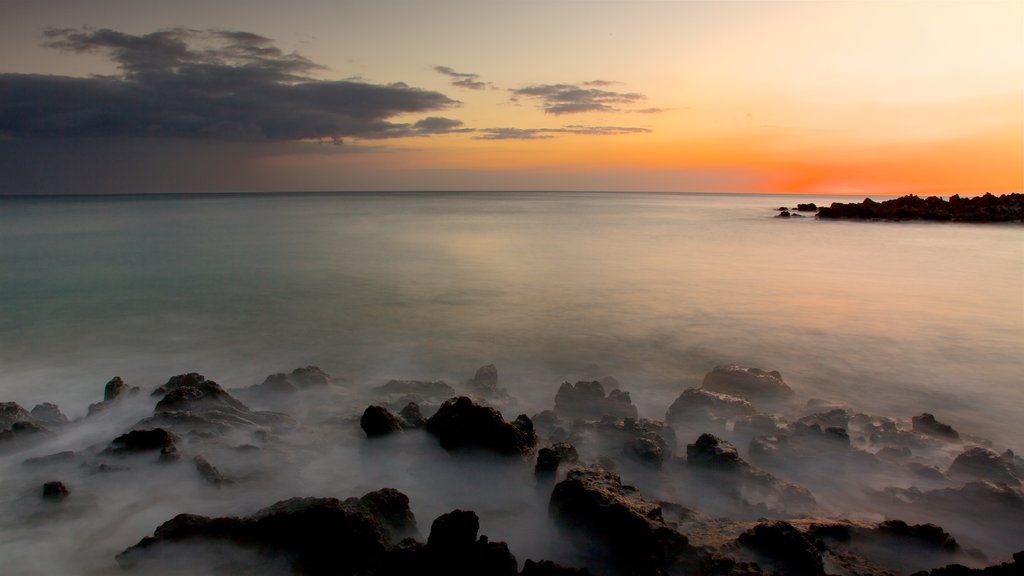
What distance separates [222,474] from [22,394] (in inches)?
169

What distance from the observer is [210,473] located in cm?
455

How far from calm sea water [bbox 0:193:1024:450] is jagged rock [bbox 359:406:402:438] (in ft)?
6.37

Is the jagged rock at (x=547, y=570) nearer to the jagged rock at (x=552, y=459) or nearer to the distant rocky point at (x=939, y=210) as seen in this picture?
the jagged rock at (x=552, y=459)

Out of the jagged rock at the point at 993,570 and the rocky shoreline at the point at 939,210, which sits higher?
the rocky shoreline at the point at 939,210

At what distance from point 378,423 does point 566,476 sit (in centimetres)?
183

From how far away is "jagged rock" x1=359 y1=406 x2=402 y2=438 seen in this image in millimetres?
5250

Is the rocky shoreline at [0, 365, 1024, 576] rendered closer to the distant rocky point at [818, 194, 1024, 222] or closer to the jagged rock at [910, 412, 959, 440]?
the jagged rock at [910, 412, 959, 440]

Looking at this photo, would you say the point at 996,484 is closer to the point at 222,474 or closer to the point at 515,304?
the point at 222,474


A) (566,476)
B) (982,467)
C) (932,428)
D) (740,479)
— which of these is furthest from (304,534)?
(932,428)

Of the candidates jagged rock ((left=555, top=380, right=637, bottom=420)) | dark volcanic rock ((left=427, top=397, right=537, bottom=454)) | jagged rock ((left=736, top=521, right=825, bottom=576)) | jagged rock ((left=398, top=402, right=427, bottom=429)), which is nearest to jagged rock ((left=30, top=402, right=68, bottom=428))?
jagged rock ((left=398, top=402, right=427, bottom=429))

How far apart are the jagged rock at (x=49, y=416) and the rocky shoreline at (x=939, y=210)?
42181mm

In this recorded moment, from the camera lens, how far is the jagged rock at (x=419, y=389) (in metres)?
6.62

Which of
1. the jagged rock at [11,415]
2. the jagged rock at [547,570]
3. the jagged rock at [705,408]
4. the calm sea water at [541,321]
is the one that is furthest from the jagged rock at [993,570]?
the jagged rock at [11,415]

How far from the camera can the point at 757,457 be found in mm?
5031
